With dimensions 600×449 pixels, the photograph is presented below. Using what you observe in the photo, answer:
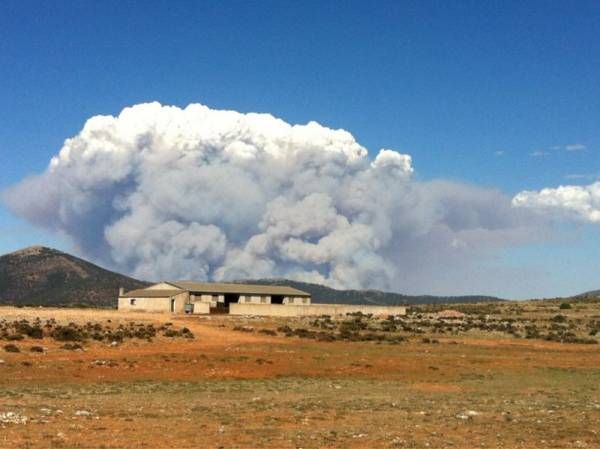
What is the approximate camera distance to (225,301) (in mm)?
110312

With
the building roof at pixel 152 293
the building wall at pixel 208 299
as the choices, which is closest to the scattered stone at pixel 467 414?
the building wall at pixel 208 299

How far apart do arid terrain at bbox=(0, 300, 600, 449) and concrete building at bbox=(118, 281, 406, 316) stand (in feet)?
90.0

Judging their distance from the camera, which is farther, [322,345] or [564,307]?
[564,307]

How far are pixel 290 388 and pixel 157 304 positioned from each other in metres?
72.9

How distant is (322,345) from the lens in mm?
57000

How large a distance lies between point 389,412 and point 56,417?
11.2m

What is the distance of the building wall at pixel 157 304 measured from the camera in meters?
102

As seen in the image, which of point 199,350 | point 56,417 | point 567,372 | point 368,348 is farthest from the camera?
point 368,348

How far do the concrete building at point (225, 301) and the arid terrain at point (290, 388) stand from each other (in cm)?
2743

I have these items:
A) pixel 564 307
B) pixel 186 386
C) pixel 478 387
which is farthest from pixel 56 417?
pixel 564 307

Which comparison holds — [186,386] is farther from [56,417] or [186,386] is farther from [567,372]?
[567,372]

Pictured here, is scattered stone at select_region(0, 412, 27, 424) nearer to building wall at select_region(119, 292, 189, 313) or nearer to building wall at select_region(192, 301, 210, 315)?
building wall at select_region(192, 301, 210, 315)

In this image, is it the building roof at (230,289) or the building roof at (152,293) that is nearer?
the building roof at (152,293)

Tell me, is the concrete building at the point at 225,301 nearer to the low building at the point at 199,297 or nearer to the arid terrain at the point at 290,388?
the low building at the point at 199,297
